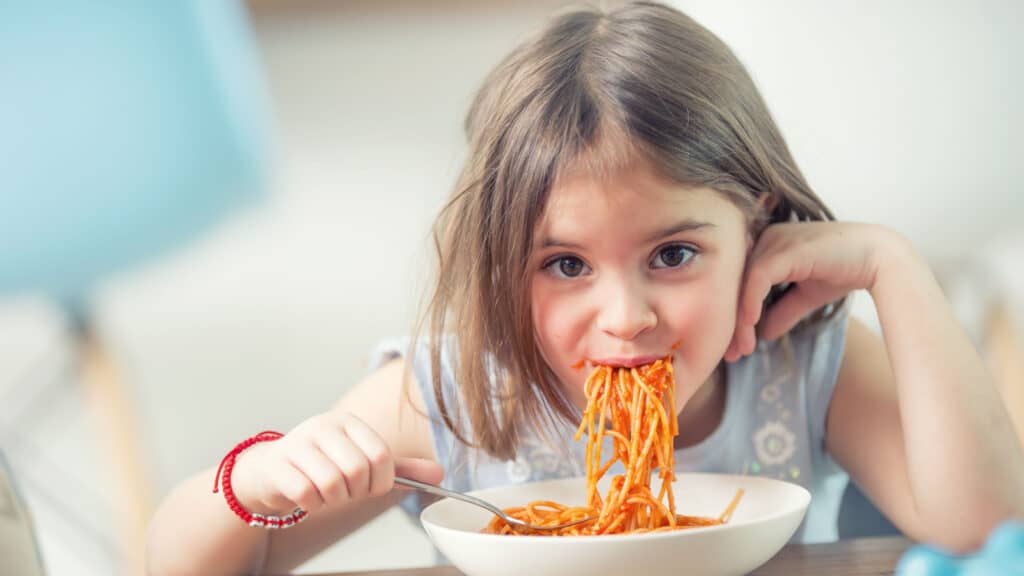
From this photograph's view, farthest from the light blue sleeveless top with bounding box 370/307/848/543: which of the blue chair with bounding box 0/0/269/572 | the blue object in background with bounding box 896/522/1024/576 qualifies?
the blue object in background with bounding box 896/522/1024/576

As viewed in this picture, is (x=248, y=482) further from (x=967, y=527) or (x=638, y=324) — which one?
(x=967, y=527)

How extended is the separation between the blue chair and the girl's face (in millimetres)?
783

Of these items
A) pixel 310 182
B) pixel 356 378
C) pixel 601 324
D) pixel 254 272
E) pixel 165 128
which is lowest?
pixel 356 378

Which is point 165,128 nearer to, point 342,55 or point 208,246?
point 208,246

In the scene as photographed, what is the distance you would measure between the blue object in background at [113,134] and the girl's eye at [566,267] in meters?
0.78

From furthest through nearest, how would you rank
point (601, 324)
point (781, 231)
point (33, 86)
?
1. point (33, 86)
2. point (781, 231)
3. point (601, 324)

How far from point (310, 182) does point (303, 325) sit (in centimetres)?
43

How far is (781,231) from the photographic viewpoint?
1211 millimetres

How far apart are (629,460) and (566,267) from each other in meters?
0.21

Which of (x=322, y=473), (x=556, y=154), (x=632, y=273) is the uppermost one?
(x=556, y=154)

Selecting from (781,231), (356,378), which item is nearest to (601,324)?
(781,231)

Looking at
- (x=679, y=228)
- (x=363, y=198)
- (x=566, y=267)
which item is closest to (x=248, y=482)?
(x=566, y=267)

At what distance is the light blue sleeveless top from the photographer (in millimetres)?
1333

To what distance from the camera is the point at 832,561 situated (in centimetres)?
97
